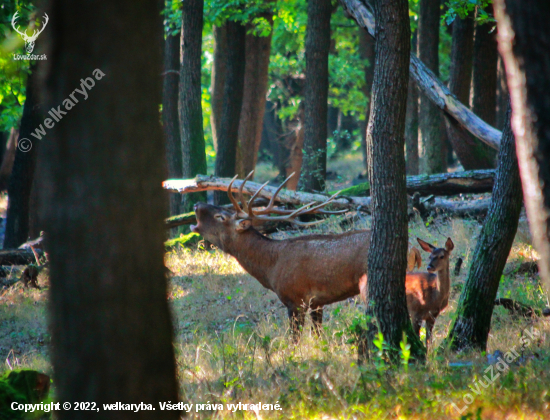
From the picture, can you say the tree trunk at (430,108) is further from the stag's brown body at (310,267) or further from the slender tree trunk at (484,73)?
the stag's brown body at (310,267)

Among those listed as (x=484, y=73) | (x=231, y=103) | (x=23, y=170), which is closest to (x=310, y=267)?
(x=23, y=170)

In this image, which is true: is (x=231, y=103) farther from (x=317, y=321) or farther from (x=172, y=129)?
(x=317, y=321)

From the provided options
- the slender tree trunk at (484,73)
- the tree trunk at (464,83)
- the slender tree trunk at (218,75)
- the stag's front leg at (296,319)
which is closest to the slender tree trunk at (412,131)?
the tree trunk at (464,83)

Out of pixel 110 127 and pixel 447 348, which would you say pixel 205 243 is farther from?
pixel 110 127

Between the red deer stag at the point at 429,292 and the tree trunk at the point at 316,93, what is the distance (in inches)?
276

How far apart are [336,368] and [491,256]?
207cm

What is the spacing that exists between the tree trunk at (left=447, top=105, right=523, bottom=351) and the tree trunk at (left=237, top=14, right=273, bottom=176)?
1209 cm

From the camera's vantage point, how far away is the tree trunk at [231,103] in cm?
1513

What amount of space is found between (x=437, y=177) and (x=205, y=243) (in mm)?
5450

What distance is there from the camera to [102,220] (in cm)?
247

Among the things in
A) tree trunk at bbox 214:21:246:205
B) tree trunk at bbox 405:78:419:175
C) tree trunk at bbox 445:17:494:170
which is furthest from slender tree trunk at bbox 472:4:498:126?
tree trunk at bbox 214:21:246:205

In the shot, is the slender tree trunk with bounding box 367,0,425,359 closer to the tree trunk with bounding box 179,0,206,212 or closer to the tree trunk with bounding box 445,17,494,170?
the tree trunk with bounding box 445,17,494,170

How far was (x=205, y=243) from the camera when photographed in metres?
12.3

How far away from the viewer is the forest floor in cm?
391
